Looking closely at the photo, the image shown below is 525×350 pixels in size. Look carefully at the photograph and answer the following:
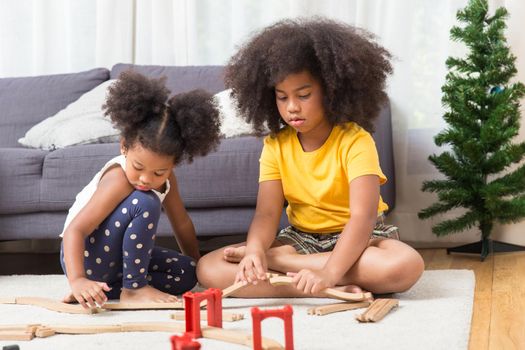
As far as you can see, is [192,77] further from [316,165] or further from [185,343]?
[185,343]

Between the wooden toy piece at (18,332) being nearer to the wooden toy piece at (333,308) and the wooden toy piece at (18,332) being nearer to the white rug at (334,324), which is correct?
the white rug at (334,324)

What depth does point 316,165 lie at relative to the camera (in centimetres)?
217

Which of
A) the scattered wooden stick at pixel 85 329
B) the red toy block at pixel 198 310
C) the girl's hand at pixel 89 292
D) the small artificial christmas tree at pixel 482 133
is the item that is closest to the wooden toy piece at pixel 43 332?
the scattered wooden stick at pixel 85 329

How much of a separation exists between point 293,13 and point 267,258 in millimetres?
1607

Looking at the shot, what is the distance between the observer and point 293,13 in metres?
3.48

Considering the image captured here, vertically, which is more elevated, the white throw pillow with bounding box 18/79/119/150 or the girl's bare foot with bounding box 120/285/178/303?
the white throw pillow with bounding box 18/79/119/150

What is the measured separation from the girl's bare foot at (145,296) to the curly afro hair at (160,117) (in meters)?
0.32

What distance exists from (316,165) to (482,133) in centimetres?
94

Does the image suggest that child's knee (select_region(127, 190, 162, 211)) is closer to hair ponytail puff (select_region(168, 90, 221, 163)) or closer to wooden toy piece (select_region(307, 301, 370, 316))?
hair ponytail puff (select_region(168, 90, 221, 163))

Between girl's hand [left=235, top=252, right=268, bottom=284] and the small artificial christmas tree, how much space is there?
114 centimetres

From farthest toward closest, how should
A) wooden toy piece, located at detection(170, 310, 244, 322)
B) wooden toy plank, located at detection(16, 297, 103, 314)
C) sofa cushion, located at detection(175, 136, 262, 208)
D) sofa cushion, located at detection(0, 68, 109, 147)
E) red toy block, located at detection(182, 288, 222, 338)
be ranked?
sofa cushion, located at detection(0, 68, 109, 147)
sofa cushion, located at detection(175, 136, 262, 208)
wooden toy plank, located at detection(16, 297, 103, 314)
wooden toy piece, located at detection(170, 310, 244, 322)
red toy block, located at detection(182, 288, 222, 338)

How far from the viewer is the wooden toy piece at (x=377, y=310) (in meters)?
1.76

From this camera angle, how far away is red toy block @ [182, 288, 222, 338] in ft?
5.15

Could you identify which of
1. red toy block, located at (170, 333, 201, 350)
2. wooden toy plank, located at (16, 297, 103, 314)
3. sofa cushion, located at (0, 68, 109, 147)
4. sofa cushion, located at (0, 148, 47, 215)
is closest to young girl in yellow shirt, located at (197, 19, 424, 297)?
wooden toy plank, located at (16, 297, 103, 314)
